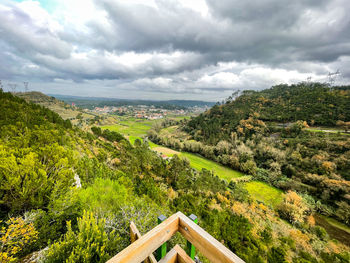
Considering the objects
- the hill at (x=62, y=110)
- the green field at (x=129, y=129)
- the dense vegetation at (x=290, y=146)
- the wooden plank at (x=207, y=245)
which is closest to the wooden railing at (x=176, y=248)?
the wooden plank at (x=207, y=245)

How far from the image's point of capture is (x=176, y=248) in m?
1.93

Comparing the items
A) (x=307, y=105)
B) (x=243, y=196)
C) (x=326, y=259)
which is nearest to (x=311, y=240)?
(x=326, y=259)

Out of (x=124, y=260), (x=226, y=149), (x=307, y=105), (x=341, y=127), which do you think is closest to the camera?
(x=124, y=260)

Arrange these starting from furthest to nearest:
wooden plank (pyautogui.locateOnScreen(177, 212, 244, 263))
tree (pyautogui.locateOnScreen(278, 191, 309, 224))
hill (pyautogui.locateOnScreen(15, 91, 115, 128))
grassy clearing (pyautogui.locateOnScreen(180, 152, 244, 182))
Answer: hill (pyautogui.locateOnScreen(15, 91, 115, 128))
grassy clearing (pyautogui.locateOnScreen(180, 152, 244, 182))
tree (pyautogui.locateOnScreen(278, 191, 309, 224))
wooden plank (pyautogui.locateOnScreen(177, 212, 244, 263))

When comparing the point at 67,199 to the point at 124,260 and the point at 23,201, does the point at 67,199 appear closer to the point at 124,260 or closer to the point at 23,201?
the point at 23,201

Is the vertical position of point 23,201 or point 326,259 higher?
point 23,201

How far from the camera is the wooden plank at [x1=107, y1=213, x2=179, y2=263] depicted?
4.33 ft

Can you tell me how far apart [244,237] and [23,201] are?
14.1 metres

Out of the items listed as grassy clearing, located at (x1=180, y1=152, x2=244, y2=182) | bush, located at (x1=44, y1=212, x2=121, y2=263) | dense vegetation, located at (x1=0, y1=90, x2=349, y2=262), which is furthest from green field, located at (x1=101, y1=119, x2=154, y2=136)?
bush, located at (x1=44, y1=212, x2=121, y2=263)

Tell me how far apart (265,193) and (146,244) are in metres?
32.8

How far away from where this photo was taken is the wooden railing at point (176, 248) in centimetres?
132

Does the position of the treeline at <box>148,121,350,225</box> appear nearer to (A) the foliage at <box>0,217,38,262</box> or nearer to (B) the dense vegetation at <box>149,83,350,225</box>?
(B) the dense vegetation at <box>149,83,350,225</box>

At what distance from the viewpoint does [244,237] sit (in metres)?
11.2

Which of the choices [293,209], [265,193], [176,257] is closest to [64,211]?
[176,257]
